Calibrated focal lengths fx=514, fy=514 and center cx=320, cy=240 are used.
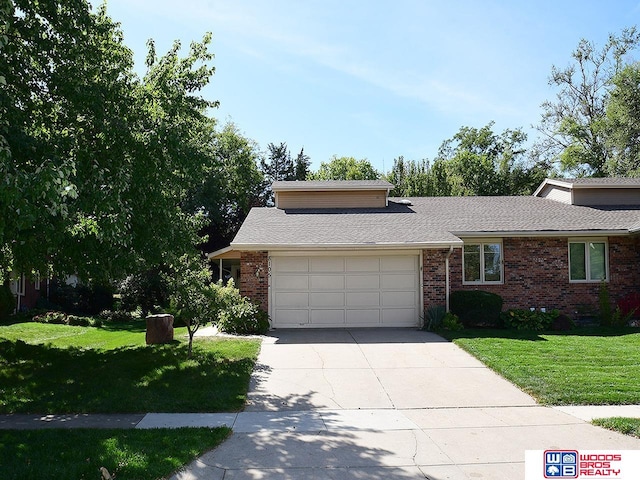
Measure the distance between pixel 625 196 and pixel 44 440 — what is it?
2128 cm

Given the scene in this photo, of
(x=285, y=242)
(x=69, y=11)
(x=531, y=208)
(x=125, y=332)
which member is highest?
(x=69, y=11)

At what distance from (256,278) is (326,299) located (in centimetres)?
222

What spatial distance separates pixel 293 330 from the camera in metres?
15.1

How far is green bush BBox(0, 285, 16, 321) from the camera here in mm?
19078

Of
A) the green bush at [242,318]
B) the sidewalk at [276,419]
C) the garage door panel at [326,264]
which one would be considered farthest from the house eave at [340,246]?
the sidewalk at [276,419]

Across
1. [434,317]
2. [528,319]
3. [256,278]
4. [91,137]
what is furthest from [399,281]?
[91,137]

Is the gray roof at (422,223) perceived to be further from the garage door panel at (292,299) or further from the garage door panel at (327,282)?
the garage door panel at (292,299)

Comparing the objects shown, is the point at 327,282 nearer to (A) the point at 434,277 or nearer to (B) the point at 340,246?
(B) the point at 340,246

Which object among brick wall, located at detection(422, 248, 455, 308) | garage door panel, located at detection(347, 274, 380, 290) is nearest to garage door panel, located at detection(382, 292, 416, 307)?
garage door panel, located at detection(347, 274, 380, 290)

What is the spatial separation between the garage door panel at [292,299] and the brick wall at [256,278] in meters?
0.41

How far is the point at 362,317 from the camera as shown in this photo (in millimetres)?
15680

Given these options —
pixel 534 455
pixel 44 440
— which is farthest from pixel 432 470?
pixel 44 440

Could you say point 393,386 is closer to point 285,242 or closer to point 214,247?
point 285,242

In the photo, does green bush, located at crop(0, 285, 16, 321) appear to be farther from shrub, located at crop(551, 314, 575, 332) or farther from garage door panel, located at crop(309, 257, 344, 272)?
shrub, located at crop(551, 314, 575, 332)
